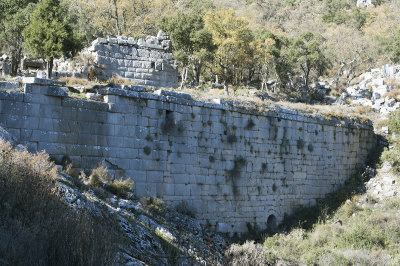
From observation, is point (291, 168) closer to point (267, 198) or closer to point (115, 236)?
point (267, 198)

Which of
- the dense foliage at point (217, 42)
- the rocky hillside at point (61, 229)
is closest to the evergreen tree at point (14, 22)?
the dense foliage at point (217, 42)

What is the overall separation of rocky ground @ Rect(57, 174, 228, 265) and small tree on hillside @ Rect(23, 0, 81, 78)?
29.0 ft

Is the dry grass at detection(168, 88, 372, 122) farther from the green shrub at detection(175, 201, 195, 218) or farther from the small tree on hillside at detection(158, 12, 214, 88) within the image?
the small tree on hillside at detection(158, 12, 214, 88)

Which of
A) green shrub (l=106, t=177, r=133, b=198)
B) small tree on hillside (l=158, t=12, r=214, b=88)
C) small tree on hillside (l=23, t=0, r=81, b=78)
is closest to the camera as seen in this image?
green shrub (l=106, t=177, r=133, b=198)

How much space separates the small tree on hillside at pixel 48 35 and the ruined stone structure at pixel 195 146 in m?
6.09

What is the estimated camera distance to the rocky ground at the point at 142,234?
291 inches

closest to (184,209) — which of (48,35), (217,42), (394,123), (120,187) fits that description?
(120,187)

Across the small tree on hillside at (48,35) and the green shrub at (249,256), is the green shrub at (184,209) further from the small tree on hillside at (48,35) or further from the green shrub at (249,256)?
the small tree on hillside at (48,35)

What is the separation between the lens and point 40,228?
19.4 ft

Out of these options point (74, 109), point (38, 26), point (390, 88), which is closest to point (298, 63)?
point (390, 88)

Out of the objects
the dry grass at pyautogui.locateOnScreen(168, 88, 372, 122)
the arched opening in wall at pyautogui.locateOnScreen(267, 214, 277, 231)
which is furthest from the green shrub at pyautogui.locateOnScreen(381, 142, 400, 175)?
the arched opening in wall at pyautogui.locateOnScreen(267, 214, 277, 231)

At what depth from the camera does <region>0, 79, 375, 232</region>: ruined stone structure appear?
11.7 metres

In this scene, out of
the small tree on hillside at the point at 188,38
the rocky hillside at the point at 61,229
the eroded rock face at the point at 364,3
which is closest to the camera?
the rocky hillside at the point at 61,229

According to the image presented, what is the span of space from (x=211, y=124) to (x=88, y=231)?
8991 millimetres
